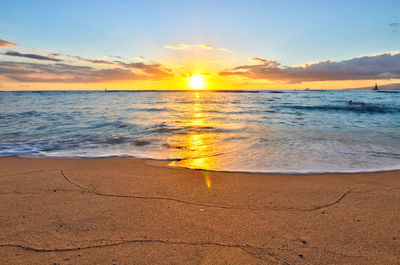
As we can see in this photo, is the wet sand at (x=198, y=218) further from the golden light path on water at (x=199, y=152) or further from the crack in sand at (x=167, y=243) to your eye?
the golden light path on water at (x=199, y=152)

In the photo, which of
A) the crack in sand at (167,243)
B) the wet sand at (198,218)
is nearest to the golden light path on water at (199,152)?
the wet sand at (198,218)

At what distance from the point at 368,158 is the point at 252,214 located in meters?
4.54

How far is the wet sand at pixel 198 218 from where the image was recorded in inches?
80.0

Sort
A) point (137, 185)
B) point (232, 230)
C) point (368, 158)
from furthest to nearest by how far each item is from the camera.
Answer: point (368, 158)
point (137, 185)
point (232, 230)

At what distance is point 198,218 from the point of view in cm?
262

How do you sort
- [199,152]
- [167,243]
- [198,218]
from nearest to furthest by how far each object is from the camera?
[167,243]
[198,218]
[199,152]

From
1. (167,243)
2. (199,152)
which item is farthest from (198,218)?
(199,152)

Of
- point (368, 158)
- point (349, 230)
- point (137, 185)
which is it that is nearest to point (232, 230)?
point (349, 230)

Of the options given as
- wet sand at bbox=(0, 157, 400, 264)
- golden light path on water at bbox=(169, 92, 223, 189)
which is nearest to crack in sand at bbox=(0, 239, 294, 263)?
wet sand at bbox=(0, 157, 400, 264)

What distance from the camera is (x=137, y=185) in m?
3.67

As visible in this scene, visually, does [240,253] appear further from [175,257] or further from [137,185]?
[137,185]

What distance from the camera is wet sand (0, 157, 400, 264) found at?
203 cm

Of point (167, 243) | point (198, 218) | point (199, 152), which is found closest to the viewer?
point (167, 243)

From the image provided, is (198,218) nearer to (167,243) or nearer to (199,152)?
(167,243)
